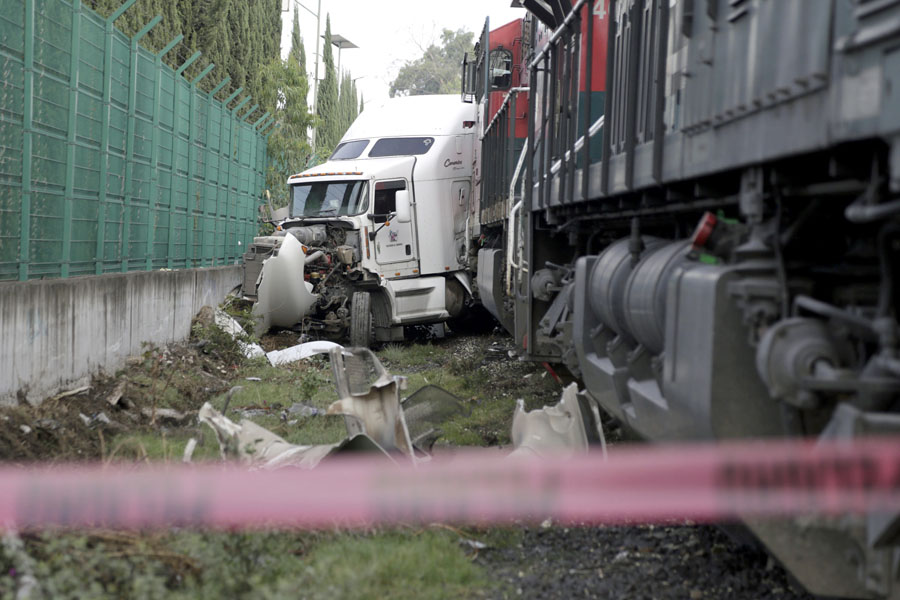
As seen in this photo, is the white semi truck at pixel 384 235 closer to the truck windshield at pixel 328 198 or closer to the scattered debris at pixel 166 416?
the truck windshield at pixel 328 198

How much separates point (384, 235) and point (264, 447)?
9916 millimetres

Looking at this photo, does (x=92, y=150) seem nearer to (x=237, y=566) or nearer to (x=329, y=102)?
(x=237, y=566)

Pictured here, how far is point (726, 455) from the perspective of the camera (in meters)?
3.00

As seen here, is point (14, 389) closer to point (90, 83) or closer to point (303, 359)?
point (90, 83)

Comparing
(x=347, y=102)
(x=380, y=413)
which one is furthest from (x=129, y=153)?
(x=347, y=102)

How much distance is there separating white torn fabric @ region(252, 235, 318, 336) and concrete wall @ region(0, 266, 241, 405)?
1433 mm

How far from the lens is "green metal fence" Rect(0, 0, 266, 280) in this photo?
24.6ft

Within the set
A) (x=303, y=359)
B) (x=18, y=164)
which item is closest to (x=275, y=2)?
(x=303, y=359)

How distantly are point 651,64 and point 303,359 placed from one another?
8246mm

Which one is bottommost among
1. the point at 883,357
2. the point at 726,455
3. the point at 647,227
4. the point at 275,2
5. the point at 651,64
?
the point at 726,455

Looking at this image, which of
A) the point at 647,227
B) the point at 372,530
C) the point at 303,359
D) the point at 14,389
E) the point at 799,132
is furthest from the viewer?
the point at 303,359

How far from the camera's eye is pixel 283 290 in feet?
45.8

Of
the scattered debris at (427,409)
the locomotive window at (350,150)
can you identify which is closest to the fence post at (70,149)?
the scattered debris at (427,409)

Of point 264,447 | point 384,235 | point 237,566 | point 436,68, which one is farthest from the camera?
point 436,68
